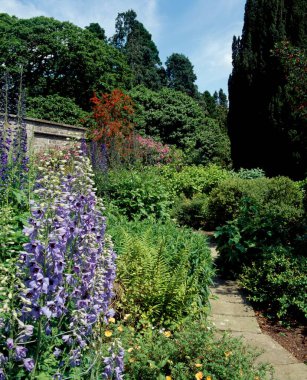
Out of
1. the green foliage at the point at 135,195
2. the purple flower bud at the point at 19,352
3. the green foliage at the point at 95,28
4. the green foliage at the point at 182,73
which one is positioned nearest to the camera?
the purple flower bud at the point at 19,352

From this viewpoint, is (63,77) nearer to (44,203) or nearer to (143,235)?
(143,235)

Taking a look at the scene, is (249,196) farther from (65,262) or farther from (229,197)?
(65,262)

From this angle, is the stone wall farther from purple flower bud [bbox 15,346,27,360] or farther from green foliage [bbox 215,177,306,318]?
purple flower bud [bbox 15,346,27,360]

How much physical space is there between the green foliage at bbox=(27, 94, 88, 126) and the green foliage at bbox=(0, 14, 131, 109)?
1.47 metres

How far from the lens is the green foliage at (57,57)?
22.6 metres

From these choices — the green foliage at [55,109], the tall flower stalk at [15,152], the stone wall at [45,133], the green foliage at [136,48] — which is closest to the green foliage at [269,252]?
the tall flower stalk at [15,152]

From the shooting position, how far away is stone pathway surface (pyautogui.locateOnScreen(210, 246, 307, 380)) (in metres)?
3.13

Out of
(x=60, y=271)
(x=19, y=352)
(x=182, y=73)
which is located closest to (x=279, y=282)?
(x=60, y=271)

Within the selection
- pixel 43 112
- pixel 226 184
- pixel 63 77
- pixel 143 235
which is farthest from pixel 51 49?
pixel 143 235

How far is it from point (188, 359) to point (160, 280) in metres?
0.87

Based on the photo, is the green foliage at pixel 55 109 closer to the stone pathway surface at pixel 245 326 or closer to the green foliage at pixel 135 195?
the green foliage at pixel 135 195

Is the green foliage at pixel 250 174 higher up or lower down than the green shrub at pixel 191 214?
higher up

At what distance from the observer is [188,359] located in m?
2.59

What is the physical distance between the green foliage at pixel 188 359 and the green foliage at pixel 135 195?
3788 millimetres
